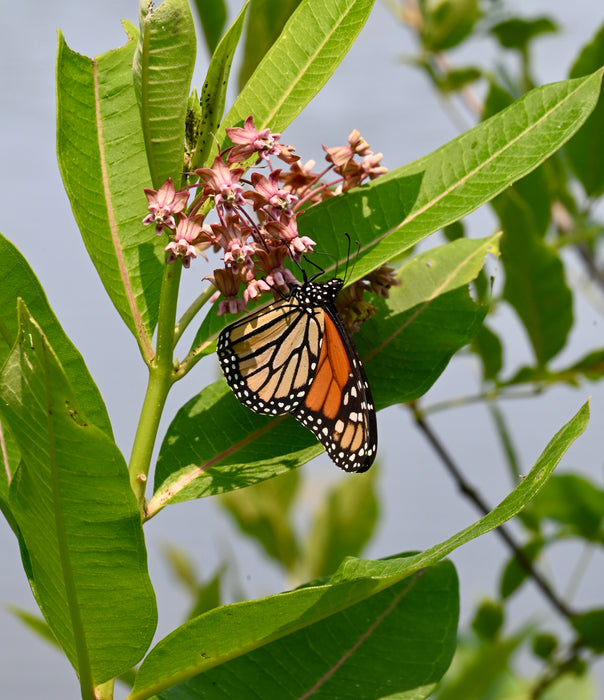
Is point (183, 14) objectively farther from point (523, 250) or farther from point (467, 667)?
point (467, 667)

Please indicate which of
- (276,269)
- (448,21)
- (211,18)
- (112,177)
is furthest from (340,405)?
(448,21)

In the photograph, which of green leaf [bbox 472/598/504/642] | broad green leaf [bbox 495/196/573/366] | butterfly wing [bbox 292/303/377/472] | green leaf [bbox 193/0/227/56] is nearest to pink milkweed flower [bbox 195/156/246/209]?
butterfly wing [bbox 292/303/377/472]

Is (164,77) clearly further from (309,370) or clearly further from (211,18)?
(211,18)

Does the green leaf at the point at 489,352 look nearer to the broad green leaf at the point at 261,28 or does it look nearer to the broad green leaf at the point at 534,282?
the broad green leaf at the point at 534,282

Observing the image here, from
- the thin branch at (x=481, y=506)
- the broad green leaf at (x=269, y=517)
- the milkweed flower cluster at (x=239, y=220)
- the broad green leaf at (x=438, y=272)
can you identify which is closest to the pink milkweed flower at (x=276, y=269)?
the milkweed flower cluster at (x=239, y=220)

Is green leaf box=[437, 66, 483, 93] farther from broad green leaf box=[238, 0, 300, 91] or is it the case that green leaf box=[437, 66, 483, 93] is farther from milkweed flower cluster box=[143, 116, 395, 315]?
milkweed flower cluster box=[143, 116, 395, 315]

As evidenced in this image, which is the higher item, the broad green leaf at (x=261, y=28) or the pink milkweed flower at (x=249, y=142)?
the broad green leaf at (x=261, y=28)
